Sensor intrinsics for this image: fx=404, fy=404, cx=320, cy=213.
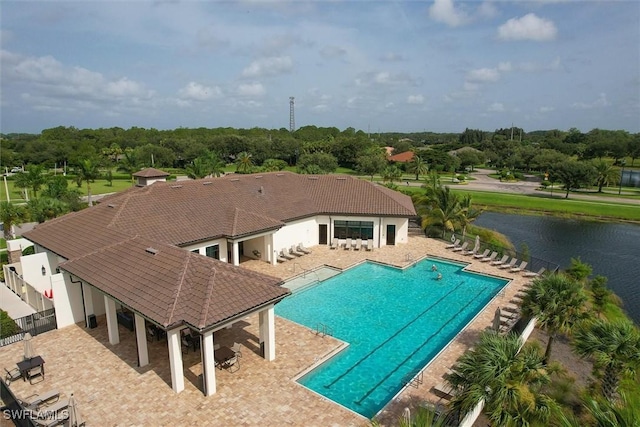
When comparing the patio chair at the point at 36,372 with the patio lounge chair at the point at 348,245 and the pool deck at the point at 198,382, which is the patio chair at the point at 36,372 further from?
the patio lounge chair at the point at 348,245

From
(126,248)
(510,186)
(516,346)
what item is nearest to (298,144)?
(510,186)

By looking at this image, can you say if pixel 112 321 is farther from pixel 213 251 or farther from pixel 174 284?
pixel 213 251

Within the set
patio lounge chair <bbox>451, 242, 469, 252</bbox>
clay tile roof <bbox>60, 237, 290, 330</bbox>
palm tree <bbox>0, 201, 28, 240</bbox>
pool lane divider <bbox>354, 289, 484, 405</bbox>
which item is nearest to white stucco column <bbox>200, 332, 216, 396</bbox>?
clay tile roof <bbox>60, 237, 290, 330</bbox>

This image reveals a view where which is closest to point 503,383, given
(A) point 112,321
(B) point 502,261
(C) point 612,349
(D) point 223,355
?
(C) point 612,349

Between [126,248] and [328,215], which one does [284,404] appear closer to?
[126,248]

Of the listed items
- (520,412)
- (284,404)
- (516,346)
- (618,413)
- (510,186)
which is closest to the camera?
(618,413)

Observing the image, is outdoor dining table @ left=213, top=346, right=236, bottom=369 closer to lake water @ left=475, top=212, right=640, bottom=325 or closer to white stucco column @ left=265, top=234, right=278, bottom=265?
white stucco column @ left=265, top=234, right=278, bottom=265

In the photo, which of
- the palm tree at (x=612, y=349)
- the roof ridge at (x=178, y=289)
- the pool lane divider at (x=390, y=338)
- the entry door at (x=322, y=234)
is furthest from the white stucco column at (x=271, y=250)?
the palm tree at (x=612, y=349)
